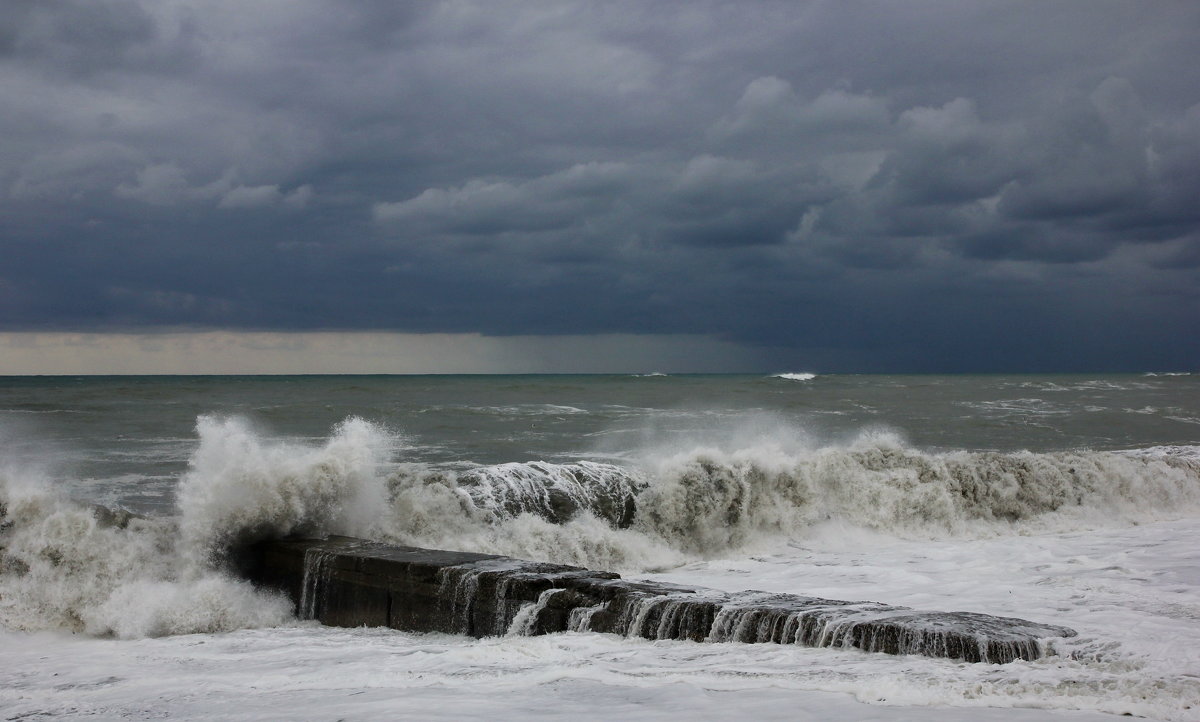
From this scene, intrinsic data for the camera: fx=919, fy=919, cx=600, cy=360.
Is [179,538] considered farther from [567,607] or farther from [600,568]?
[600,568]

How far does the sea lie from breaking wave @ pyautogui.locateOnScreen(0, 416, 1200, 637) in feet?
0.09

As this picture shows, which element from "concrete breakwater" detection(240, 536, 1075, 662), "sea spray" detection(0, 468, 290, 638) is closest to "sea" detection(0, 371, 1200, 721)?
"sea spray" detection(0, 468, 290, 638)

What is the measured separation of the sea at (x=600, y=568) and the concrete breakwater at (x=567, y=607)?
0.43 feet

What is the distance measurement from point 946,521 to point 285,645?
9148mm

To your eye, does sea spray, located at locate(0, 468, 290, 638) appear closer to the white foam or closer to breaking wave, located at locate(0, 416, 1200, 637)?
breaking wave, located at locate(0, 416, 1200, 637)

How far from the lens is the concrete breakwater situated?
16.9 ft

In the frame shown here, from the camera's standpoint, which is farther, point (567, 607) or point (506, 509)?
point (506, 509)

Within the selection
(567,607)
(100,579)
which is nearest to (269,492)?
(100,579)

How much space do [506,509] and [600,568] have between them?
131 cm

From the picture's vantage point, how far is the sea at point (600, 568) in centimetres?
462

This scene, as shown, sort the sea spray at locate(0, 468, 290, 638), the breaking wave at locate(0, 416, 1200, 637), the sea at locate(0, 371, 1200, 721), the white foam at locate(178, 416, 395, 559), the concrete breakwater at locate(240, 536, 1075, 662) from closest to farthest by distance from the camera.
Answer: the sea at locate(0, 371, 1200, 721)
the concrete breakwater at locate(240, 536, 1075, 662)
the sea spray at locate(0, 468, 290, 638)
the breaking wave at locate(0, 416, 1200, 637)
the white foam at locate(178, 416, 395, 559)

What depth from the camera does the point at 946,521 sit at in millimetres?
12438

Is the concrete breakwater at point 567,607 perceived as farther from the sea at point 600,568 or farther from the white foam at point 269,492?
the white foam at point 269,492

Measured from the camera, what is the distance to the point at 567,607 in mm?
6113
